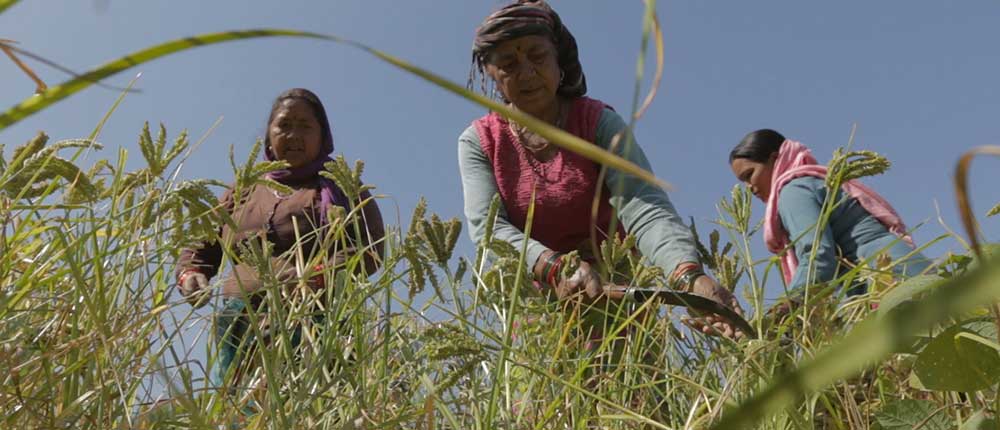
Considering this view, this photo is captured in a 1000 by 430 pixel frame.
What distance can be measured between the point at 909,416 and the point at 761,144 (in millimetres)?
2840

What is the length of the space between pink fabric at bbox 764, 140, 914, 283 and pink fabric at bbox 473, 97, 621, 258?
0.46 meters

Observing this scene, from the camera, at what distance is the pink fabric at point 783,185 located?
235 cm

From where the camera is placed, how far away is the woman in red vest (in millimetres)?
2018

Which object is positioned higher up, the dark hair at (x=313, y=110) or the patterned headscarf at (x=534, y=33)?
the patterned headscarf at (x=534, y=33)

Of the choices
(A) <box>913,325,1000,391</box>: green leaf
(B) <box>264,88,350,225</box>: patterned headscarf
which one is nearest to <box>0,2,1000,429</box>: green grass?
(A) <box>913,325,1000,391</box>: green leaf

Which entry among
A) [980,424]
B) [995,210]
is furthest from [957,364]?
[995,210]

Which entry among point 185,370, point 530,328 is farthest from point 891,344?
point 530,328

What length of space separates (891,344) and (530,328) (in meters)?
1.19

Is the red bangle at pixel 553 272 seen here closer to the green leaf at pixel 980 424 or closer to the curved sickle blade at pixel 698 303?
the curved sickle blade at pixel 698 303

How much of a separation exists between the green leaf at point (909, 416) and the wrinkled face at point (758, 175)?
2.79m

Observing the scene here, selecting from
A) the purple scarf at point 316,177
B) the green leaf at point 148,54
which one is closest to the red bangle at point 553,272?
the purple scarf at point 316,177

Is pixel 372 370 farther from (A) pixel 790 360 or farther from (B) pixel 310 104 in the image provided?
(B) pixel 310 104

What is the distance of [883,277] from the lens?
41.1 inches

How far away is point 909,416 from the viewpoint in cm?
75
